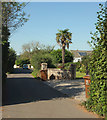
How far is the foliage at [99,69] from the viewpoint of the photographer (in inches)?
269

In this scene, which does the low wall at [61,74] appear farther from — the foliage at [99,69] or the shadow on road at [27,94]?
the foliage at [99,69]

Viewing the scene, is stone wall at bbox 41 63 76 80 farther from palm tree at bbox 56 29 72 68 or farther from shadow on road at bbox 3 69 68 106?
palm tree at bbox 56 29 72 68

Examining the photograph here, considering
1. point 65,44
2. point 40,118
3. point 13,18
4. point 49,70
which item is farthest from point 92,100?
point 65,44

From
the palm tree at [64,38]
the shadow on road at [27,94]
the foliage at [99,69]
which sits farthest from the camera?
the palm tree at [64,38]

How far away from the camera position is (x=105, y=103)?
265 inches

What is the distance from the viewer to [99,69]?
7098mm

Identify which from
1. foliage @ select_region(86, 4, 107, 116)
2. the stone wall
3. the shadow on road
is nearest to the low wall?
the stone wall

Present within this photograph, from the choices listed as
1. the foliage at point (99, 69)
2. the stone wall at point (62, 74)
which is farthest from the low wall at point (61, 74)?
the foliage at point (99, 69)

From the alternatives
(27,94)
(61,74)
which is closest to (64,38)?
(61,74)

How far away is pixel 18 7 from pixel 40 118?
21.6ft

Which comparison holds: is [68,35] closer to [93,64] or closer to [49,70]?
[49,70]

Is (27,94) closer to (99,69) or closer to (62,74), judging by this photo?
(99,69)

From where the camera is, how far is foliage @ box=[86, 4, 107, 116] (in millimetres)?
6823

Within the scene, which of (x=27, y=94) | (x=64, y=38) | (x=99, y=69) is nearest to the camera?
(x=99, y=69)
